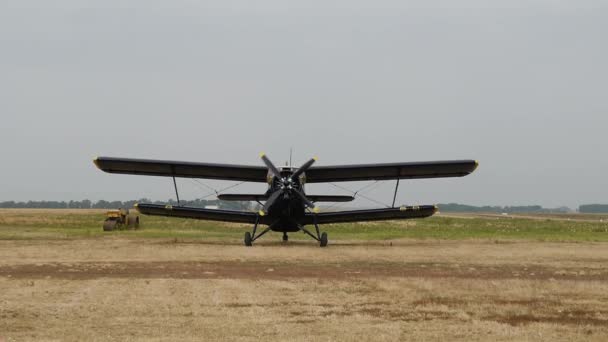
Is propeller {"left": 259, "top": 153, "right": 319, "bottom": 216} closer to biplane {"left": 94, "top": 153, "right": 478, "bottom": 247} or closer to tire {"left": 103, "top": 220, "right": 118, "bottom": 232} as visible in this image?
biplane {"left": 94, "top": 153, "right": 478, "bottom": 247}

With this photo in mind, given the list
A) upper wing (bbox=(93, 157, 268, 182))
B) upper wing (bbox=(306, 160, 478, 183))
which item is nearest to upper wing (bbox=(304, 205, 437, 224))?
upper wing (bbox=(306, 160, 478, 183))

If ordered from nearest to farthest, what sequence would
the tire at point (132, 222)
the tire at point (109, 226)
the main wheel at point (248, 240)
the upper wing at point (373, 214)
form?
1. the main wheel at point (248, 240)
2. the upper wing at point (373, 214)
3. the tire at point (109, 226)
4. the tire at point (132, 222)

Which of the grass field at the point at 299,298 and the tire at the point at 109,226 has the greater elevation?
the tire at the point at 109,226

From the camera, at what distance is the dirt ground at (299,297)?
7.99 m

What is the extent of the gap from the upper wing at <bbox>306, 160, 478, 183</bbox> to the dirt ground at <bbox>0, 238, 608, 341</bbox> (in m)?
6.70

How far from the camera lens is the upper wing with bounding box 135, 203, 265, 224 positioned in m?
25.5

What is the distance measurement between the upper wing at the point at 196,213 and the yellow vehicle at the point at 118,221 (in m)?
13.7

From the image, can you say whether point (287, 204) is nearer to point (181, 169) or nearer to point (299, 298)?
point (181, 169)

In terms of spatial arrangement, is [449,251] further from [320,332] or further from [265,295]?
[320,332]

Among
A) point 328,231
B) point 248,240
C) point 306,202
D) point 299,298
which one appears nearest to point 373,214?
point 306,202

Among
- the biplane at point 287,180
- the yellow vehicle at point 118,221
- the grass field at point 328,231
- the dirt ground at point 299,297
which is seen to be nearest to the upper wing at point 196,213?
the biplane at point 287,180

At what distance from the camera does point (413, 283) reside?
13.0 meters

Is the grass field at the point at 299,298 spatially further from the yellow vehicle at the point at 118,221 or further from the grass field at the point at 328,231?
the yellow vehicle at the point at 118,221

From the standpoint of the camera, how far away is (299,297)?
11.0 meters
